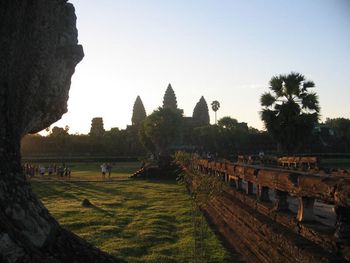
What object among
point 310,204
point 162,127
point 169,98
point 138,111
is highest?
point 169,98

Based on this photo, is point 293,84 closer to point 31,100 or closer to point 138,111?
point 31,100

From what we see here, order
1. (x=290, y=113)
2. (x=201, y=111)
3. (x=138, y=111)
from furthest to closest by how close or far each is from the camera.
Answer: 1. (x=138, y=111)
2. (x=201, y=111)
3. (x=290, y=113)

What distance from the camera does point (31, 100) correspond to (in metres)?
4.05

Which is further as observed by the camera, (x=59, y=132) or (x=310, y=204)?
(x=59, y=132)

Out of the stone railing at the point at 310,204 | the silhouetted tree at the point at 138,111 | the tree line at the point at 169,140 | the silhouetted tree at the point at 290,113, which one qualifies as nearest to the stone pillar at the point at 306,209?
the stone railing at the point at 310,204

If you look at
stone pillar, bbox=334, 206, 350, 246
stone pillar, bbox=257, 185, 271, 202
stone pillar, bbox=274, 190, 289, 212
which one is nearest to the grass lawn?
stone pillar, bbox=257, 185, 271, 202

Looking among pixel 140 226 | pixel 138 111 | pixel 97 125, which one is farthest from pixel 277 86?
pixel 138 111

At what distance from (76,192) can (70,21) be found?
1961 cm

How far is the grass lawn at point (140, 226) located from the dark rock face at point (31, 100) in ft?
16.0

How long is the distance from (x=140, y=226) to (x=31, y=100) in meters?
8.63

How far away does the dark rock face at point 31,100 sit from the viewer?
345 cm

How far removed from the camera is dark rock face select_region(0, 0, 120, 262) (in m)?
3.45

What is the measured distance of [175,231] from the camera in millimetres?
11461

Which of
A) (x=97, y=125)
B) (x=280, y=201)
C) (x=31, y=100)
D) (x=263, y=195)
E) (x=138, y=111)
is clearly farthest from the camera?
(x=138, y=111)
